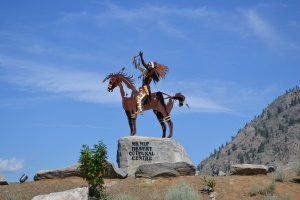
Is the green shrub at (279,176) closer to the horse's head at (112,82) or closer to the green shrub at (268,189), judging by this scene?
the green shrub at (268,189)

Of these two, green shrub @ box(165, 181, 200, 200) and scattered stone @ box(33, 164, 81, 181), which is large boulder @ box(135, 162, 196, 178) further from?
scattered stone @ box(33, 164, 81, 181)

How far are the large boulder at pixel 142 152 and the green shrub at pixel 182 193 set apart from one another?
6.22m

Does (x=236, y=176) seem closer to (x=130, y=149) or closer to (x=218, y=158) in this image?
(x=130, y=149)

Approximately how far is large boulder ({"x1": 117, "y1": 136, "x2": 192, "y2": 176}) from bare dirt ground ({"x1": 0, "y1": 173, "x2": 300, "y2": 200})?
2407 millimetres

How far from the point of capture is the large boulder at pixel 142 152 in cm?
2456

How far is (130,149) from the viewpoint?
24.7 m

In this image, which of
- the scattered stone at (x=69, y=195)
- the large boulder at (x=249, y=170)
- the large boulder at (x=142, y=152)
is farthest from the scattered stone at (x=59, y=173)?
the large boulder at (x=249, y=170)

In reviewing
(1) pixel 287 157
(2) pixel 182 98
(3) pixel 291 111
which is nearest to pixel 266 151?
(1) pixel 287 157

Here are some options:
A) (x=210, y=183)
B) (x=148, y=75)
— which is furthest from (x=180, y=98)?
Result: (x=210, y=183)

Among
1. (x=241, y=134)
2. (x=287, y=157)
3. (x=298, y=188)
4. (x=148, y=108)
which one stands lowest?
(x=298, y=188)

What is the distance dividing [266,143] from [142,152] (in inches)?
5275

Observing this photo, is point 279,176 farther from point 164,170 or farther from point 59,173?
point 59,173

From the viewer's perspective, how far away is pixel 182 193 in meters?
17.6

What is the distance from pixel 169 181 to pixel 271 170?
6513mm
